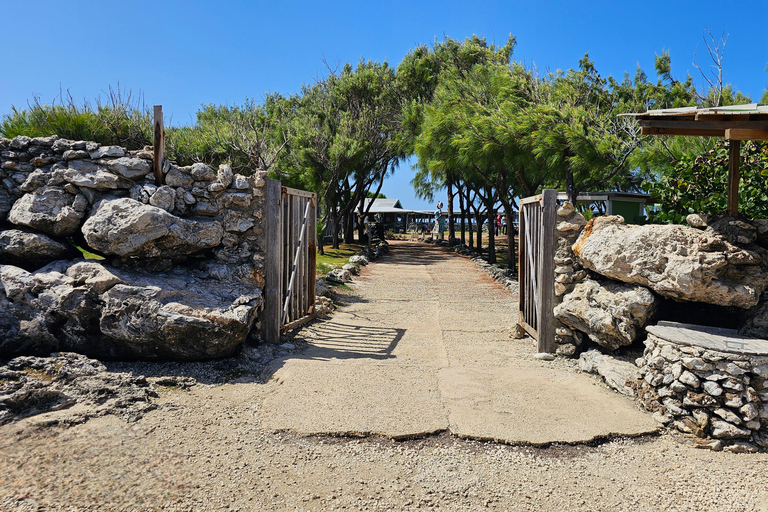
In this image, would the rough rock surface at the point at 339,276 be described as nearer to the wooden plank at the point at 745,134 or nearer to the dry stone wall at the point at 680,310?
the dry stone wall at the point at 680,310

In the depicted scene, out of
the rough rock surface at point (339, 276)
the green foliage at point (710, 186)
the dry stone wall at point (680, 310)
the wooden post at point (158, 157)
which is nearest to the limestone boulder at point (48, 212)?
the wooden post at point (158, 157)

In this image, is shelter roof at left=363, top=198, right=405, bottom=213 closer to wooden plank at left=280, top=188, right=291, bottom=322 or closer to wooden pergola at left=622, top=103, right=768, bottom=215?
wooden plank at left=280, top=188, right=291, bottom=322

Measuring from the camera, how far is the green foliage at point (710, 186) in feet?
20.1

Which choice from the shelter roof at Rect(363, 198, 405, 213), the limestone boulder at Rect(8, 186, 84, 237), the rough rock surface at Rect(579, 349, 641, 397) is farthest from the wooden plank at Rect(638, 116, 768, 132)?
the shelter roof at Rect(363, 198, 405, 213)

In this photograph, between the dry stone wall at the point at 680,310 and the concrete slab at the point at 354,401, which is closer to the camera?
the dry stone wall at the point at 680,310


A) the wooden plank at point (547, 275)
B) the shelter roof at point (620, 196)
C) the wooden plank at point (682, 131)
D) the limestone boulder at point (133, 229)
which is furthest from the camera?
the shelter roof at point (620, 196)

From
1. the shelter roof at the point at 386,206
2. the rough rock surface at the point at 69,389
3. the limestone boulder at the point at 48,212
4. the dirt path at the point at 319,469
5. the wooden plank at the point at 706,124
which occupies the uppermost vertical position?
the shelter roof at the point at 386,206

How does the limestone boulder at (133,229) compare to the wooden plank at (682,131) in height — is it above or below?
below

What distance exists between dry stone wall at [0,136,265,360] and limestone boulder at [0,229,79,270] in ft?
0.04

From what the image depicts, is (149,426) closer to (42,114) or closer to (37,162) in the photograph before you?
(37,162)

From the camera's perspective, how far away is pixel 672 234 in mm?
5176

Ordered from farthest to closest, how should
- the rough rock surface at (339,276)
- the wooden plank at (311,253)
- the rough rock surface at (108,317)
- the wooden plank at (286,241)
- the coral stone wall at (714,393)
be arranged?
the rough rock surface at (339,276)
the wooden plank at (311,253)
the wooden plank at (286,241)
the rough rock surface at (108,317)
the coral stone wall at (714,393)

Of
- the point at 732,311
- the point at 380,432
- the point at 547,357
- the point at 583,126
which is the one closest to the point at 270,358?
the point at 380,432

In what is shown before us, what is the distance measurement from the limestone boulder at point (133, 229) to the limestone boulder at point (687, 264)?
5197mm
